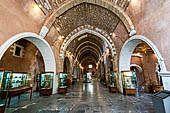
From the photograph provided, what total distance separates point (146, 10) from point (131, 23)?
103 centimetres

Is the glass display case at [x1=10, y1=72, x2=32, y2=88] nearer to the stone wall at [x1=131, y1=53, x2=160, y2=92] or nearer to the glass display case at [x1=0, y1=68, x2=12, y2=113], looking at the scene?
the glass display case at [x1=0, y1=68, x2=12, y2=113]

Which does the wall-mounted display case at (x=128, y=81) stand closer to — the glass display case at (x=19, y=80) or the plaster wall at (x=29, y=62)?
the glass display case at (x=19, y=80)

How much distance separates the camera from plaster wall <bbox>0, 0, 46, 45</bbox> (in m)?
2.46

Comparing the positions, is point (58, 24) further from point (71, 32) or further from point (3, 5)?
point (3, 5)

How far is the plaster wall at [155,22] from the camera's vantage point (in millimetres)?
2219

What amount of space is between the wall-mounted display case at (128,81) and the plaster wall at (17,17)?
619 centimetres

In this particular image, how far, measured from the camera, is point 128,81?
Answer: 535 centimetres

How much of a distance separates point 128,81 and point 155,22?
4066 mm

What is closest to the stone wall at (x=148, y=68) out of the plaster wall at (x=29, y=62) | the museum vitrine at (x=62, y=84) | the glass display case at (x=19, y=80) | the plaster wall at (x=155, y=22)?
the plaster wall at (x=155, y=22)

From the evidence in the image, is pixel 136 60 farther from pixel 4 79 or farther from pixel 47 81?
pixel 4 79

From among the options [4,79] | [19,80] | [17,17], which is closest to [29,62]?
[19,80]

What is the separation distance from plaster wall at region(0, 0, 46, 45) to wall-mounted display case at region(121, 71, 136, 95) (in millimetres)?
6192

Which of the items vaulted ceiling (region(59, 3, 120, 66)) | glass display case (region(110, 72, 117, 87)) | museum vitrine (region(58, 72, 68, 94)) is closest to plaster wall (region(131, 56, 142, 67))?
glass display case (region(110, 72, 117, 87))

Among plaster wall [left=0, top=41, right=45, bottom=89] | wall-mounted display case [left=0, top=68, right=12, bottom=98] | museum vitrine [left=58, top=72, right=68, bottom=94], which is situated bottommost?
museum vitrine [left=58, top=72, right=68, bottom=94]
